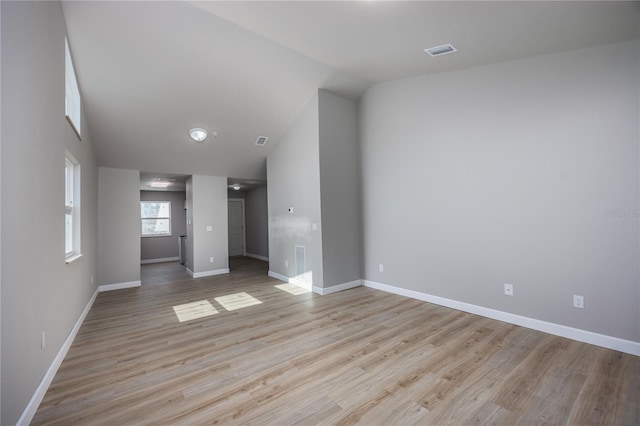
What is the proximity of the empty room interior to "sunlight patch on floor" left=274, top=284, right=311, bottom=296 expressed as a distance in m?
0.07

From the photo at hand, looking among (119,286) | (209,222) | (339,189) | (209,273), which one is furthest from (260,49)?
(119,286)

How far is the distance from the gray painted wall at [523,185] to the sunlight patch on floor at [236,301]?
2225mm

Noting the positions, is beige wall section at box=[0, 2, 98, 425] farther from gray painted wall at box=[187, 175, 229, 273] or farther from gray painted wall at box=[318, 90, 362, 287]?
gray painted wall at box=[187, 175, 229, 273]

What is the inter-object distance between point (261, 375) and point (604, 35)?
422cm

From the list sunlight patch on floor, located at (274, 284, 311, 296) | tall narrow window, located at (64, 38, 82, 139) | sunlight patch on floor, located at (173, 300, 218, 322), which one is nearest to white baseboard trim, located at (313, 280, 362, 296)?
sunlight patch on floor, located at (274, 284, 311, 296)

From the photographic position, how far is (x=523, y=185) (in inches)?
126

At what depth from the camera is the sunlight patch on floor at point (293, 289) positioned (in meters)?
4.83

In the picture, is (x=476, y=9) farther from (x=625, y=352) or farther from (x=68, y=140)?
(x=68, y=140)

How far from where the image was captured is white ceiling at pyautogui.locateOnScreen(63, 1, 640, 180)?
261cm

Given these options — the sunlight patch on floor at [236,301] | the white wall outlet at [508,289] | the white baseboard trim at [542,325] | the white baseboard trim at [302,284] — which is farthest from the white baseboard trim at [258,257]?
the white wall outlet at [508,289]

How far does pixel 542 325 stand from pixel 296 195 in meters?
3.86

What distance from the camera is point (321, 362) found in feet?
8.28

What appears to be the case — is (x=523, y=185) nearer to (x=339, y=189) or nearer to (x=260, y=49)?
(x=339, y=189)

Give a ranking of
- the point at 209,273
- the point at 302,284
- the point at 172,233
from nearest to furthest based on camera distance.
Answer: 1. the point at 302,284
2. the point at 209,273
3. the point at 172,233
